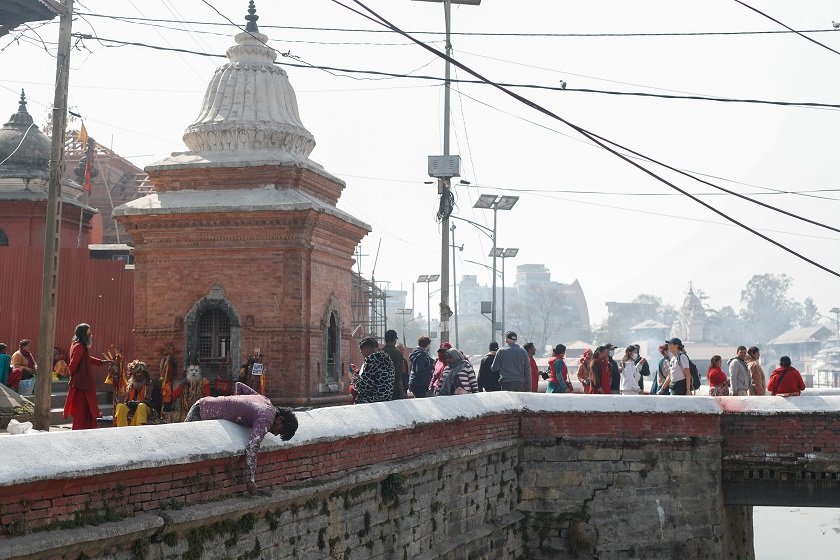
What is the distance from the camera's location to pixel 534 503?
1312 cm

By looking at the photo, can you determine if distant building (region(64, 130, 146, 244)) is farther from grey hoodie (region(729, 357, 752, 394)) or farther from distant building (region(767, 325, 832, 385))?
distant building (region(767, 325, 832, 385))

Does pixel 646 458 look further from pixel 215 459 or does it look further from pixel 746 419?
pixel 215 459

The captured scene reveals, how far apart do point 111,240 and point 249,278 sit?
72.5ft

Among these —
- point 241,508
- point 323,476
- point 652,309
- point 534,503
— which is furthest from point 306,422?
point 652,309

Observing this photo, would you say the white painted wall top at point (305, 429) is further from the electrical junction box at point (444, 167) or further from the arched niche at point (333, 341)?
the electrical junction box at point (444, 167)

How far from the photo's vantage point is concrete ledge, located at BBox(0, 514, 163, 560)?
5.55 meters

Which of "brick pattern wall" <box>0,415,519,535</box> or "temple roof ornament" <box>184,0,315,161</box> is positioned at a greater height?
"temple roof ornament" <box>184,0,315,161</box>

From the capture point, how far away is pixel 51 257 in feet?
41.3

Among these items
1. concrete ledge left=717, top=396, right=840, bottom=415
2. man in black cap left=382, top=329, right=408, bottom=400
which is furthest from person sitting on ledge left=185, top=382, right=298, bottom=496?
concrete ledge left=717, top=396, right=840, bottom=415

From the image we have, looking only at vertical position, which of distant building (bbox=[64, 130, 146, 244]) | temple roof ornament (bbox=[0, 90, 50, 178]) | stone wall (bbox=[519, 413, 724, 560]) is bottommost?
stone wall (bbox=[519, 413, 724, 560])

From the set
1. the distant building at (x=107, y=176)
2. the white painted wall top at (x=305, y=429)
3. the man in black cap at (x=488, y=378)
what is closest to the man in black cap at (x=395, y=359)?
the white painted wall top at (x=305, y=429)

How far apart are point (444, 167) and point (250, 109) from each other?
15.2ft

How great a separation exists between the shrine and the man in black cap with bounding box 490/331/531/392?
3.48m

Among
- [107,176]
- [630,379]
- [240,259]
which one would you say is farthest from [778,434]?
[107,176]
